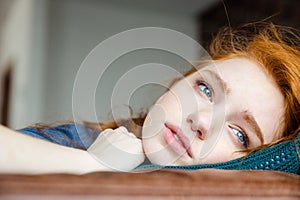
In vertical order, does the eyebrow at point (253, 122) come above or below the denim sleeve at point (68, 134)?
above

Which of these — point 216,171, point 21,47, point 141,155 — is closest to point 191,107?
point 141,155

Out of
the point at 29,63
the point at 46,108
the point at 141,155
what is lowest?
the point at 46,108

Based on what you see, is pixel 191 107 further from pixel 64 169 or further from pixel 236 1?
pixel 236 1

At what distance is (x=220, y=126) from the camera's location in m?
0.69

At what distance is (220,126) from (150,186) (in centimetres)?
31

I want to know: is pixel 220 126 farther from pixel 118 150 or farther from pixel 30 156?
pixel 30 156

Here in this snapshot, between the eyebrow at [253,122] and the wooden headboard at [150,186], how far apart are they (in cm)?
24

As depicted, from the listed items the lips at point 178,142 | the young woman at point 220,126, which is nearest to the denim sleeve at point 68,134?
the young woman at point 220,126

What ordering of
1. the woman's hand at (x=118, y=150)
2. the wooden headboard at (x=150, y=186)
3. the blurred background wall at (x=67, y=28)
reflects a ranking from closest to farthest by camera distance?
the wooden headboard at (x=150, y=186) → the woman's hand at (x=118, y=150) → the blurred background wall at (x=67, y=28)

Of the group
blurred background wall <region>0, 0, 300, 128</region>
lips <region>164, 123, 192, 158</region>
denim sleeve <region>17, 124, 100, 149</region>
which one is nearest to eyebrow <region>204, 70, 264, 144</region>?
lips <region>164, 123, 192, 158</region>

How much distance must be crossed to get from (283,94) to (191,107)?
0.51ft

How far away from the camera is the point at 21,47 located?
12.9 ft

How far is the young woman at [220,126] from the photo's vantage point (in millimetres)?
627

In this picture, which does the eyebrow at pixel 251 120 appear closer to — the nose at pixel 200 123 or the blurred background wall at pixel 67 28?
the nose at pixel 200 123
